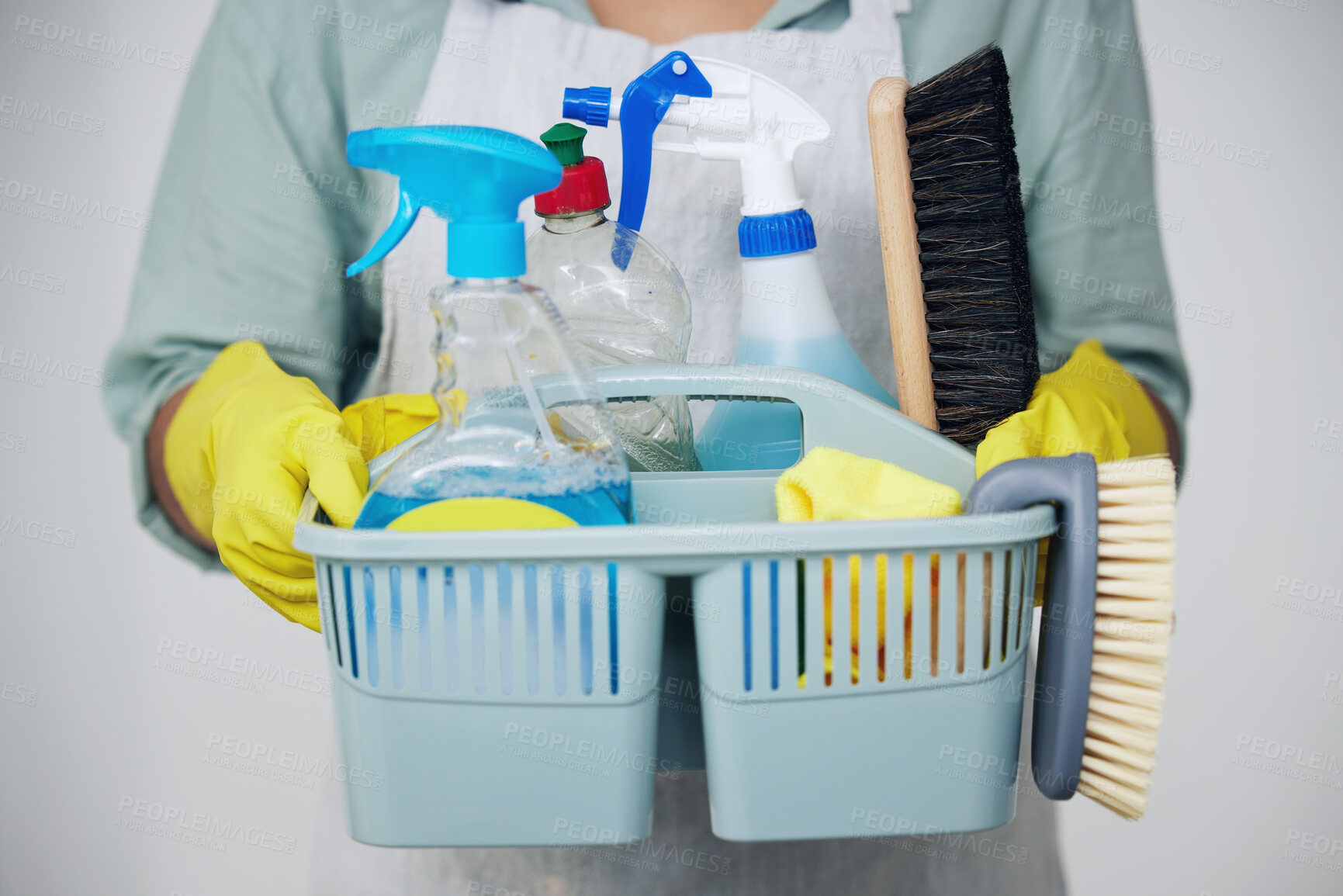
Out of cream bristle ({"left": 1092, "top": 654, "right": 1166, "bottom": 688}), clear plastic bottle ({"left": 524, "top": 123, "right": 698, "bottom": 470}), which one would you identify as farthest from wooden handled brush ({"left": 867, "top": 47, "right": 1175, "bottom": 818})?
clear plastic bottle ({"left": 524, "top": 123, "right": 698, "bottom": 470})

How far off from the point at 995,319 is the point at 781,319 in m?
0.11

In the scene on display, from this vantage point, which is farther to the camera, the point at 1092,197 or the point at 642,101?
the point at 1092,197

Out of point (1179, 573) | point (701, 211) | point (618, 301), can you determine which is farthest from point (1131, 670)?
point (1179, 573)

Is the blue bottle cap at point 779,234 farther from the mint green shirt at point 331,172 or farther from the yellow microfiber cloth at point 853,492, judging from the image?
the mint green shirt at point 331,172

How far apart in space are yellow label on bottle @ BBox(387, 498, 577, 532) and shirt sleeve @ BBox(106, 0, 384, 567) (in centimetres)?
44

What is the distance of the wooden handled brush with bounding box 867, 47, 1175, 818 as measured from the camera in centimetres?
36

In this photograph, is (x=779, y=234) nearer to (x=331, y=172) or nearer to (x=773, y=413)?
(x=773, y=413)

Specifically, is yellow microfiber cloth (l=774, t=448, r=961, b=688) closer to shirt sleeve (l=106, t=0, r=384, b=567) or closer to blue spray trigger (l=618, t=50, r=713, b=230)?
blue spray trigger (l=618, t=50, r=713, b=230)

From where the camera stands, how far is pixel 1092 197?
2.51ft

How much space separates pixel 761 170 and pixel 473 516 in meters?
0.24

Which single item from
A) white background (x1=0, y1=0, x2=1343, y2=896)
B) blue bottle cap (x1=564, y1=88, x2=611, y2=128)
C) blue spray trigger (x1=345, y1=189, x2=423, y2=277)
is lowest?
white background (x1=0, y1=0, x2=1343, y2=896)

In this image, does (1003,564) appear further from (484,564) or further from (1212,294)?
(1212,294)

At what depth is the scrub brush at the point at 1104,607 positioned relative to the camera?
1.16 feet

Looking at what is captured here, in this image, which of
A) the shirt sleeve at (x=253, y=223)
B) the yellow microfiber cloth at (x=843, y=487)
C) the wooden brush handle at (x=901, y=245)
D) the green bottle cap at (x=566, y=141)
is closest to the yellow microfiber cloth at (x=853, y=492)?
the yellow microfiber cloth at (x=843, y=487)
